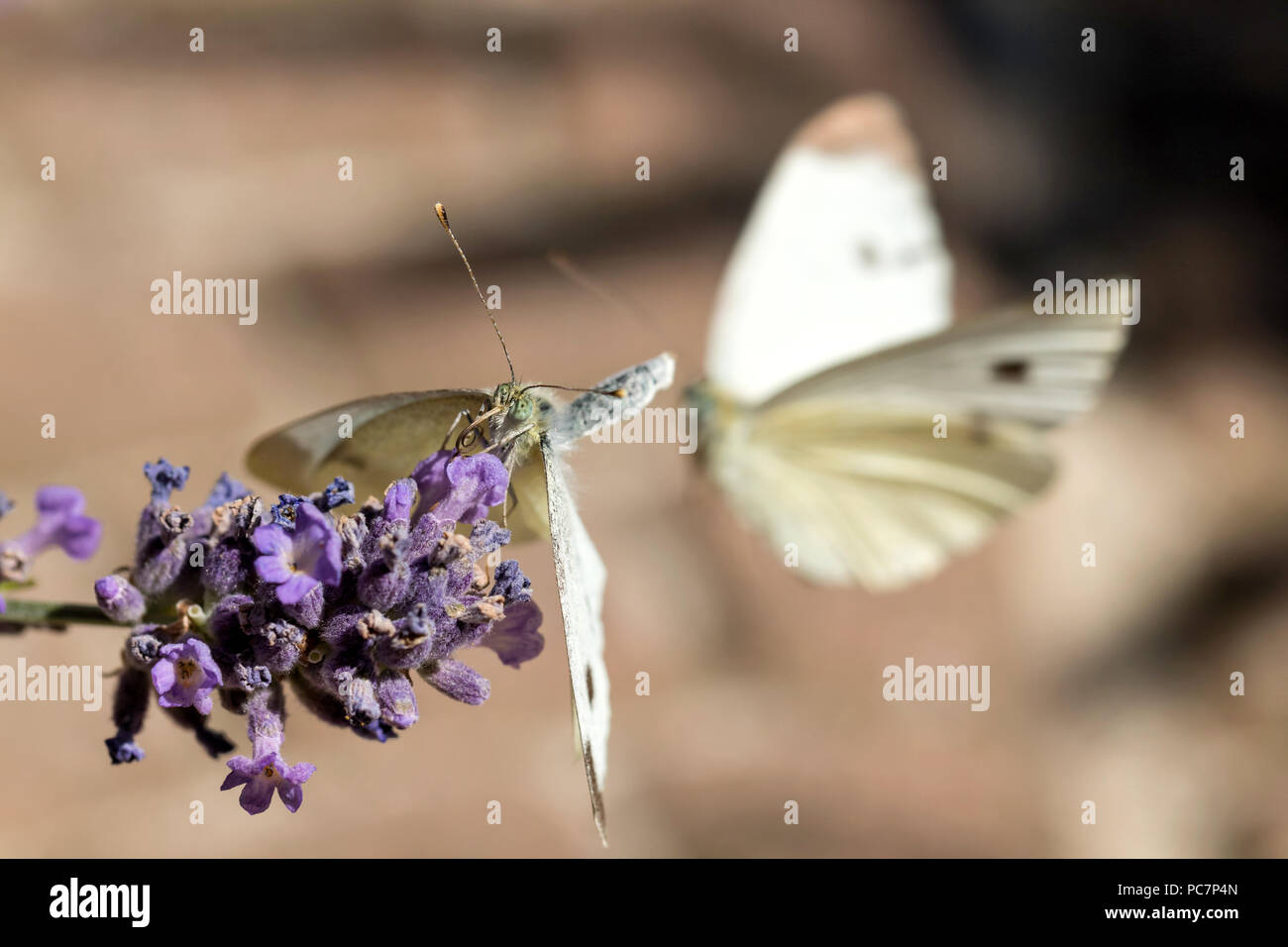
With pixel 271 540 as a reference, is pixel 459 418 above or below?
above

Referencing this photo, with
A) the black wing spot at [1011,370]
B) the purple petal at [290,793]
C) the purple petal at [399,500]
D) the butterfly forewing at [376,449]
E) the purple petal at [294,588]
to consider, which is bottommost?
the purple petal at [290,793]

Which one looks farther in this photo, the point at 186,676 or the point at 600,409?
the point at 600,409

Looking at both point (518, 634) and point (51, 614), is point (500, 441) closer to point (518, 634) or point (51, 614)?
point (518, 634)

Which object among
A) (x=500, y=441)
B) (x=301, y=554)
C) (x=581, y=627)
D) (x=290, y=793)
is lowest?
(x=290, y=793)

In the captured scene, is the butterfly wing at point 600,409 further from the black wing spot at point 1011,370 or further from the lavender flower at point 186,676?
the black wing spot at point 1011,370

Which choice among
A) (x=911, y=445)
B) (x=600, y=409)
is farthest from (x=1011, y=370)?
(x=600, y=409)

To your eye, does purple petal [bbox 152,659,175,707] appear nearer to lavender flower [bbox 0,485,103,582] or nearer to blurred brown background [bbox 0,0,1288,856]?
lavender flower [bbox 0,485,103,582]

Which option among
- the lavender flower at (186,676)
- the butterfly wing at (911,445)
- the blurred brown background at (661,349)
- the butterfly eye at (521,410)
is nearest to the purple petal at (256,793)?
the lavender flower at (186,676)

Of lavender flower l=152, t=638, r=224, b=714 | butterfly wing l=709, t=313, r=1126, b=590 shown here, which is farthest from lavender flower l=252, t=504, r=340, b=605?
butterfly wing l=709, t=313, r=1126, b=590
